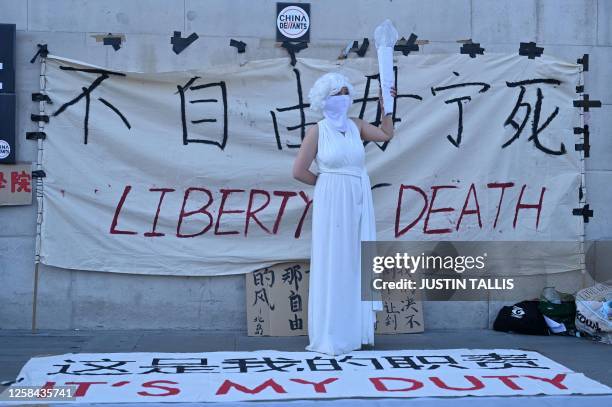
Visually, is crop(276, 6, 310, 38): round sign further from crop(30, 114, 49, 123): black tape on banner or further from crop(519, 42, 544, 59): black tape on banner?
crop(30, 114, 49, 123): black tape on banner

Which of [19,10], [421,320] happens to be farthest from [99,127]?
[421,320]

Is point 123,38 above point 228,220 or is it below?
above

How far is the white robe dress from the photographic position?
5.67 meters

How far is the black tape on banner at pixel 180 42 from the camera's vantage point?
6.67 meters

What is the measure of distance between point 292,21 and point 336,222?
1933mm

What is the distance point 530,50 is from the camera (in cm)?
696

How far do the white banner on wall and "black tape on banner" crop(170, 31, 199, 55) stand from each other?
229mm

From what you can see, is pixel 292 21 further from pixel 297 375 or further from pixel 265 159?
pixel 297 375

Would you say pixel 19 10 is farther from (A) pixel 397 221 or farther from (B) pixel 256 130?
(A) pixel 397 221

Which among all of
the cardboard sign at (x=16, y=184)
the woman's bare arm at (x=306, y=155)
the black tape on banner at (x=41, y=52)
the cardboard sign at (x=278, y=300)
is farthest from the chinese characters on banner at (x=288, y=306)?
the black tape on banner at (x=41, y=52)

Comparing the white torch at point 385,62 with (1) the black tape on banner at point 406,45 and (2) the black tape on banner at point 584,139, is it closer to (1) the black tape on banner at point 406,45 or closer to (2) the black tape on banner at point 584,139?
(1) the black tape on banner at point 406,45

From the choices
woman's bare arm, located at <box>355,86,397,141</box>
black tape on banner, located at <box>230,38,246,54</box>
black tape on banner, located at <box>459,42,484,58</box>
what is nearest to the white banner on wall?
black tape on banner, located at <box>459,42,484,58</box>

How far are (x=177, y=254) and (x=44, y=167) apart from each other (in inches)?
49.1

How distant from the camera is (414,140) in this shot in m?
6.79
